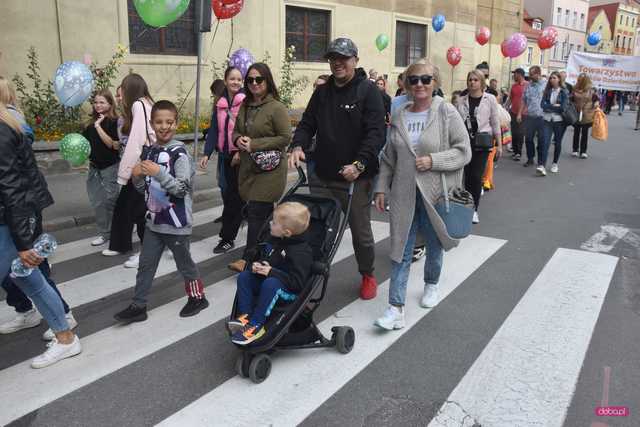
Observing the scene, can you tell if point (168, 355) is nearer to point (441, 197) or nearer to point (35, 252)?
point (35, 252)

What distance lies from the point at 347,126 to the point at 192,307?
1.89m

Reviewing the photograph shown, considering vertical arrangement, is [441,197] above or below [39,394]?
above

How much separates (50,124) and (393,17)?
13.5m

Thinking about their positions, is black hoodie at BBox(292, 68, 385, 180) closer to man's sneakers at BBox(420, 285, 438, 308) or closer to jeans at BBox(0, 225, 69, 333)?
man's sneakers at BBox(420, 285, 438, 308)

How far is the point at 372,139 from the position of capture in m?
4.20

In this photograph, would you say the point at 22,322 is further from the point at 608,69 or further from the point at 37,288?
the point at 608,69

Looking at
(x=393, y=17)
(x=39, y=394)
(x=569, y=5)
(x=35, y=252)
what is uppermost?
(x=569, y=5)

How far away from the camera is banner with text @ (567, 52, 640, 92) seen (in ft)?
51.2

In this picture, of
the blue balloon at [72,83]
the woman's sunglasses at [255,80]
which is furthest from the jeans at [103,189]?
the woman's sunglasses at [255,80]

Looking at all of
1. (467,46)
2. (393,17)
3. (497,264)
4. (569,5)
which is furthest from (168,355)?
(569,5)

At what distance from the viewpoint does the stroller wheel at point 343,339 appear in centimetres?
368

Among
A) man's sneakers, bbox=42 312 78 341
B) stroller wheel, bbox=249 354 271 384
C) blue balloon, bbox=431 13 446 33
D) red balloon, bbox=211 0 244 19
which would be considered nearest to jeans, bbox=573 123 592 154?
red balloon, bbox=211 0 244 19

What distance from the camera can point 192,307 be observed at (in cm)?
443

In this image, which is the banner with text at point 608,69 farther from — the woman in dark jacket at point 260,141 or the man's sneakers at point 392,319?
the man's sneakers at point 392,319
